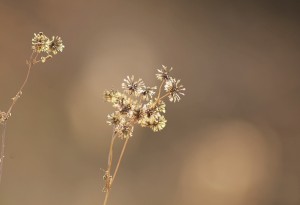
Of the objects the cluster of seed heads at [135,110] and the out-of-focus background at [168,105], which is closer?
the cluster of seed heads at [135,110]

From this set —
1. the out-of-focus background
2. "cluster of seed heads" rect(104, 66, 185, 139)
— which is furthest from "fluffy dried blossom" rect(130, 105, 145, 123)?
the out-of-focus background

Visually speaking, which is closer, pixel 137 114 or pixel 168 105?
pixel 137 114

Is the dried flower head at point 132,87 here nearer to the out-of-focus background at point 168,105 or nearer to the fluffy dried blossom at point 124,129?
the fluffy dried blossom at point 124,129

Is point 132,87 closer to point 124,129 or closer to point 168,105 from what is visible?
point 124,129

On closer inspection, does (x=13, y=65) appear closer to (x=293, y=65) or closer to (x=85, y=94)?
(x=85, y=94)

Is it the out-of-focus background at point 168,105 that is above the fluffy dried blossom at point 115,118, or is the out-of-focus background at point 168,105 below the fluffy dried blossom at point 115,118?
above

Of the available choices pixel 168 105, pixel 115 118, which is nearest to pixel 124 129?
pixel 115 118

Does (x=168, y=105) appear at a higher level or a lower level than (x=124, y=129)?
higher

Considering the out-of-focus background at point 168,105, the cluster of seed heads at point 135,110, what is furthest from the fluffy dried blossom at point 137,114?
the out-of-focus background at point 168,105

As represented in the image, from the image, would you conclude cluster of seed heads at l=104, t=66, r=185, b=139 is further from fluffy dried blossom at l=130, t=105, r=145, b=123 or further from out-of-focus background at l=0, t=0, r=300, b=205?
out-of-focus background at l=0, t=0, r=300, b=205
